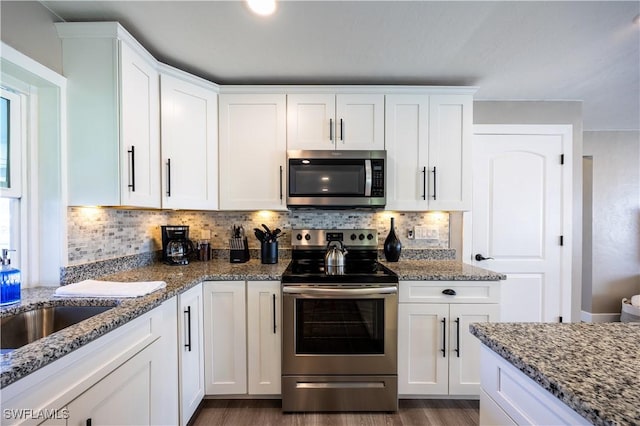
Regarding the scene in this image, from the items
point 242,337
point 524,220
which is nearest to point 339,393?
point 242,337

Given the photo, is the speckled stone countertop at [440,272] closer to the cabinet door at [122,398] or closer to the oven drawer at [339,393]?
the oven drawer at [339,393]

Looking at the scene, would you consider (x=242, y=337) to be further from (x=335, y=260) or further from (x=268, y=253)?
(x=335, y=260)

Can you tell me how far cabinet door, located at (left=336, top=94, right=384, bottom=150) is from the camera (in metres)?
2.27

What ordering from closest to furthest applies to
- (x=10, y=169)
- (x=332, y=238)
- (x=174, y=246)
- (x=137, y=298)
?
(x=137, y=298) < (x=10, y=169) < (x=174, y=246) < (x=332, y=238)

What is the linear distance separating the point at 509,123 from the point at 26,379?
343 cm

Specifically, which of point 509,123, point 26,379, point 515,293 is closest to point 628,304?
point 515,293

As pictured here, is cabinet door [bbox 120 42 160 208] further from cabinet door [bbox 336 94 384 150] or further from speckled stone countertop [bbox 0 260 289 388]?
cabinet door [bbox 336 94 384 150]

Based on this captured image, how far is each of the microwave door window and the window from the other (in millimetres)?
1544

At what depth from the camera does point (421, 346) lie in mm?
1974

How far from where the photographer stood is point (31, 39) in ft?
4.78

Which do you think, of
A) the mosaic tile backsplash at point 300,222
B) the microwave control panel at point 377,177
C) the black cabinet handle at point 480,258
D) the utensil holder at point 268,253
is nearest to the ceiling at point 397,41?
the microwave control panel at point 377,177

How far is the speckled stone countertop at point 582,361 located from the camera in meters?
0.56

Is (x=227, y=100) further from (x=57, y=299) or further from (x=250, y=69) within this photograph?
(x=57, y=299)

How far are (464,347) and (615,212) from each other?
3.42 metres
